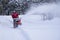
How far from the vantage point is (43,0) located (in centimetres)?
2375

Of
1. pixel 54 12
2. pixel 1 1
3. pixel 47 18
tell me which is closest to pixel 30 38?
pixel 47 18

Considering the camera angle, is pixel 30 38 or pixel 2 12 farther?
pixel 2 12

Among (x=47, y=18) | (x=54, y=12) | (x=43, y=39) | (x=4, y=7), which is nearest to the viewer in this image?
(x=43, y=39)

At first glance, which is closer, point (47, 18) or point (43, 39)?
point (43, 39)

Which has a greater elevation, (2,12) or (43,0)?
(43,0)

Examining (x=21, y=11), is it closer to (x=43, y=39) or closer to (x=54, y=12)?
(x=54, y=12)

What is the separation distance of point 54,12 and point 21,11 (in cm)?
1017

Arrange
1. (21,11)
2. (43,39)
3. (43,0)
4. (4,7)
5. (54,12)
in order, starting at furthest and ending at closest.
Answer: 1. (4,7)
2. (21,11)
3. (43,0)
4. (54,12)
5. (43,39)

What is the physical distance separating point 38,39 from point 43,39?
18 cm

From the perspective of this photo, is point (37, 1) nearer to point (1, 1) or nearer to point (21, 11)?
point (21, 11)

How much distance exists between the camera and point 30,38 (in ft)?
22.8

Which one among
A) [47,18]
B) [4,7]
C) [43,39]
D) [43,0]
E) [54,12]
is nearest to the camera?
[43,39]

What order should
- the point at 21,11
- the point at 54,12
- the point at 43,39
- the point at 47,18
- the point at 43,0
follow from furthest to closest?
the point at 21,11 < the point at 43,0 < the point at 54,12 < the point at 47,18 < the point at 43,39

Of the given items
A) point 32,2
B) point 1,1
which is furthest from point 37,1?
point 1,1
